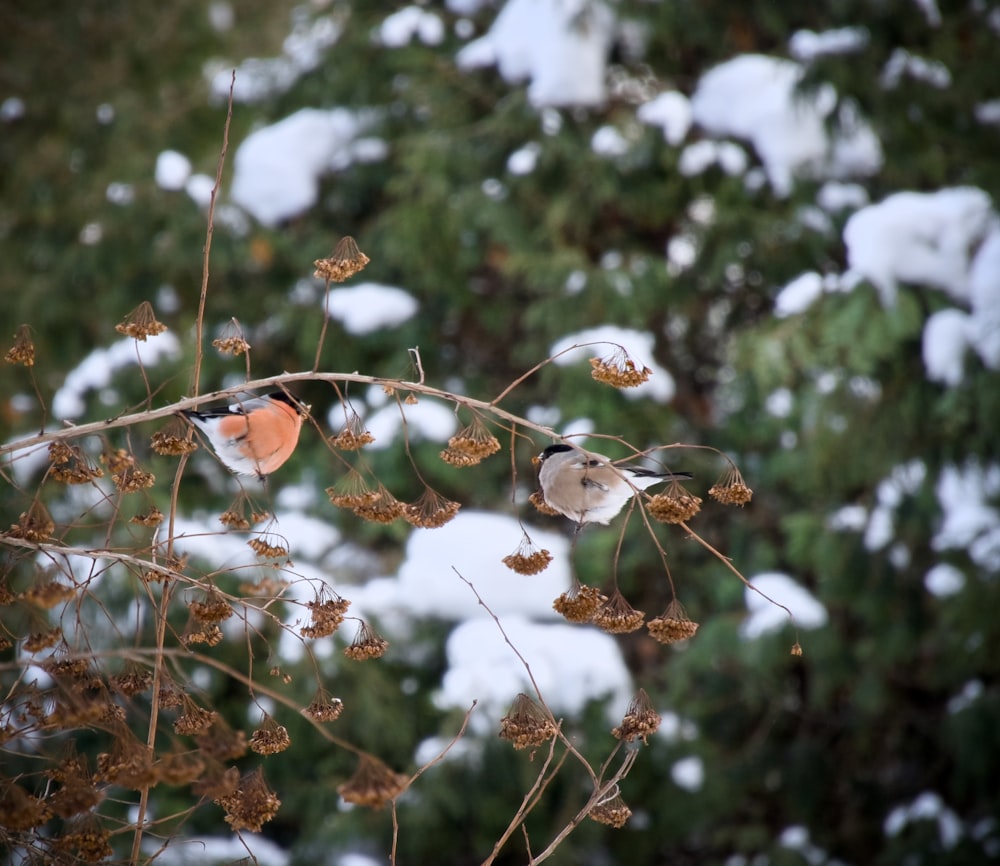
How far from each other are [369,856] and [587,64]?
349cm

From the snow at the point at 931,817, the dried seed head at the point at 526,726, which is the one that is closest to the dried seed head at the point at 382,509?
the dried seed head at the point at 526,726

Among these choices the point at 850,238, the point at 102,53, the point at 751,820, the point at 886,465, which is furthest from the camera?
the point at 102,53

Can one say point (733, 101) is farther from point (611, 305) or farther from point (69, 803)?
point (69, 803)

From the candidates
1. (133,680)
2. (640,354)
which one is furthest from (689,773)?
(133,680)

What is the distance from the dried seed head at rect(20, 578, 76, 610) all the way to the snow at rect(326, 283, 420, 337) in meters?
3.41

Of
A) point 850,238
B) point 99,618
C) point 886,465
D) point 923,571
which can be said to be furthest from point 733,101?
point 99,618

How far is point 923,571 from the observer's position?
4.95 metres

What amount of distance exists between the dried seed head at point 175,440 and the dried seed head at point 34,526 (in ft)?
0.73

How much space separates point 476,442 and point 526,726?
1.50 feet

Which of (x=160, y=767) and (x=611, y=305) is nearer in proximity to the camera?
(x=160, y=767)

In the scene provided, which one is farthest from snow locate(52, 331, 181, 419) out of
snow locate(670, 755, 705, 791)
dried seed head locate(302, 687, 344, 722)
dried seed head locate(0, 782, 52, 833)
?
dried seed head locate(0, 782, 52, 833)

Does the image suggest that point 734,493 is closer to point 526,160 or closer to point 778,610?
point 778,610

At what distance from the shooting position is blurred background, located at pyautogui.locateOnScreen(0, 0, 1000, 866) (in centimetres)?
433

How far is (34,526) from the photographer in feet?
5.20
